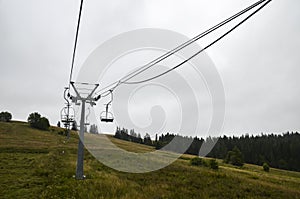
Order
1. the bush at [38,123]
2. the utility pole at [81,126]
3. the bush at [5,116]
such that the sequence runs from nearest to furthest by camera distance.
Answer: the utility pole at [81,126]
the bush at [38,123]
the bush at [5,116]

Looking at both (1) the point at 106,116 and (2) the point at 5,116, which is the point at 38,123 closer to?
(2) the point at 5,116

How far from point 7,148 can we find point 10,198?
3446 cm

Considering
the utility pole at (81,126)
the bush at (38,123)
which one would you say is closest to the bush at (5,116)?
the bush at (38,123)

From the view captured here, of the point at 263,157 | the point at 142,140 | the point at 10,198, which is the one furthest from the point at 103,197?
the point at 142,140

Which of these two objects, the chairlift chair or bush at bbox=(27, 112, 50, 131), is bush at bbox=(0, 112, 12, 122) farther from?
the chairlift chair

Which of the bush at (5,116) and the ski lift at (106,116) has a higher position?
the bush at (5,116)

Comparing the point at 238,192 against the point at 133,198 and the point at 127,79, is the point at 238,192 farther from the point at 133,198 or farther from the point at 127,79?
the point at 127,79

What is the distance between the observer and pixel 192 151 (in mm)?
110500

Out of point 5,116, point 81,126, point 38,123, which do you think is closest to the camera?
point 81,126

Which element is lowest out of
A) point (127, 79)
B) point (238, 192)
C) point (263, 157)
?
point (263, 157)

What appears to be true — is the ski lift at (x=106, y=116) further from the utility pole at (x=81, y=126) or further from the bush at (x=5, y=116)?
the bush at (x=5, y=116)

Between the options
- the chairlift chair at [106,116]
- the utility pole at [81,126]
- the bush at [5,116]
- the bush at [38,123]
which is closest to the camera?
the utility pole at [81,126]

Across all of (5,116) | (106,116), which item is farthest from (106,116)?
(5,116)

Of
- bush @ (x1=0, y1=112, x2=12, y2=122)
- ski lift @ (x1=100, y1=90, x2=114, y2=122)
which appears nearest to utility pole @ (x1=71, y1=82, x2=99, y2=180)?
ski lift @ (x1=100, y1=90, x2=114, y2=122)
